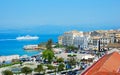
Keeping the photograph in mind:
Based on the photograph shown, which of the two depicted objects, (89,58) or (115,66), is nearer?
(115,66)

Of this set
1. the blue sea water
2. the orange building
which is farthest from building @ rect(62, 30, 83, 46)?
the orange building

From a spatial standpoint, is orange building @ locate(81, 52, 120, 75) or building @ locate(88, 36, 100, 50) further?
building @ locate(88, 36, 100, 50)

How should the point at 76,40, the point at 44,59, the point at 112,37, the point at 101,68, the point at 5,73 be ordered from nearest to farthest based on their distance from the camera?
the point at 101,68
the point at 5,73
the point at 44,59
the point at 112,37
the point at 76,40

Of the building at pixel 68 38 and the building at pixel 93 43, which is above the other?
the building at pixel 68 38

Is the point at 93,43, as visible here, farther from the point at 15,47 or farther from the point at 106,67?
the point at 106,67

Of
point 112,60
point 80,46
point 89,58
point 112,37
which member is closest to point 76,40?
point 80,46

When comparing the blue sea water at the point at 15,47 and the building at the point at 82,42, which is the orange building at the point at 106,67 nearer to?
the building at the point at 82,42

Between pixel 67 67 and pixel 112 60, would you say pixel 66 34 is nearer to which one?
pixel 67 67

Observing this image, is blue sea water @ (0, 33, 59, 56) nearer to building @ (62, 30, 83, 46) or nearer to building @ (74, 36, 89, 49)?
building @ (62, 30, 83, 46)

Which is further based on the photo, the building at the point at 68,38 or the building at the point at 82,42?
the building at the point at 68,38

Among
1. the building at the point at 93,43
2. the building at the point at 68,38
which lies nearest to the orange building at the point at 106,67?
the building at the point at 93,43

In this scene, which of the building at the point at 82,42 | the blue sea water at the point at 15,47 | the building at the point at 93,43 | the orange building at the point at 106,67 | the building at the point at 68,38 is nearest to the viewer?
the orange building at the point at 106,67
